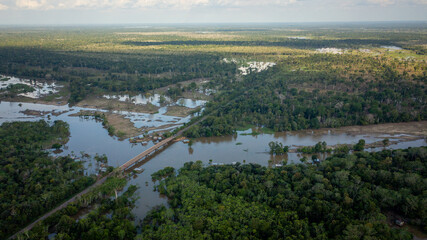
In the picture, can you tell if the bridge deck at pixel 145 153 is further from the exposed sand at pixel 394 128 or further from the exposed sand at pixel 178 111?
the exposed sand at pixel 394 128

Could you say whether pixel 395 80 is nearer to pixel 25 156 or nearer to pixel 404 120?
pixel 404 120

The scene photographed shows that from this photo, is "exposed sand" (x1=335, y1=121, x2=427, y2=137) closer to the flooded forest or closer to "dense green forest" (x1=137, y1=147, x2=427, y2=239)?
the flooded forest

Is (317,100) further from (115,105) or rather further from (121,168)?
(115,105)

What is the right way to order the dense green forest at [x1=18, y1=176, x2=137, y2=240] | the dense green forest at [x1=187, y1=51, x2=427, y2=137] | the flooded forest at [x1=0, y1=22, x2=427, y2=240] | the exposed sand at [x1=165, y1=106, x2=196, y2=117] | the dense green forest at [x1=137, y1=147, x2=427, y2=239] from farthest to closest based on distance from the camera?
the exposed sand at [x1=165, y1=106, x2=196, y2=117]
the dense green forest at [x1=187, y1=51, x2=427, y2=137]
the flooded forest at [x1=0, y1=22, x2=427, y2=240]
the dense green forest at [x1=18, y1=176, x2=137, y2=240]
the dense green forest at [x1=137, y1=147, x2=427, y2=239]

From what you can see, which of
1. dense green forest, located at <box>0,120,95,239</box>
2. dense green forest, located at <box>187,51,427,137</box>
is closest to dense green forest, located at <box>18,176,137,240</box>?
dense green forest, located at <box>0,120,95,239</box>

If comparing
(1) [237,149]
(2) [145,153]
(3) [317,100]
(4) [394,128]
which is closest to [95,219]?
(2) [145,153]

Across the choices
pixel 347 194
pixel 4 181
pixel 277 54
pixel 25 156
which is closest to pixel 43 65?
pixel 25 156
